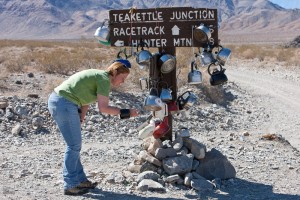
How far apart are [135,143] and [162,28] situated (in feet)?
9.88

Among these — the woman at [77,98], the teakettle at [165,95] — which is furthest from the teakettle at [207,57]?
the woman at [77,98]

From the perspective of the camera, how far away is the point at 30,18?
14712cm

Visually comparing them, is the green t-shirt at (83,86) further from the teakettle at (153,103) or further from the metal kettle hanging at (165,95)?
the metal kettle hanging at (165,95)

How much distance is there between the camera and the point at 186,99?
21.9 ft

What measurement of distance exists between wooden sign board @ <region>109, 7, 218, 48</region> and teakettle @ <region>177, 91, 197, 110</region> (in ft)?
1.93

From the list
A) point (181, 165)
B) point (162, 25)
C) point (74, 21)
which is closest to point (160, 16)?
point (162, 25)

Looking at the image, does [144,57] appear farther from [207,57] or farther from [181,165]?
[181,165]

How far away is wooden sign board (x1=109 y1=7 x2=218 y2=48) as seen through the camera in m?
6.57

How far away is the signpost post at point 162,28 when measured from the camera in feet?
21.5

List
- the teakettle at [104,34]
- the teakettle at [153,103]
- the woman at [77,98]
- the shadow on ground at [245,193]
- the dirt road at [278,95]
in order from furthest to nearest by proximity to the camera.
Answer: the dirt road at [278,95], the teakettle at [104,34], the teakettle at [153,103], the shadow on ground at [245,193], the woman at [77,98]

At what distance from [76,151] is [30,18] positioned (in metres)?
146

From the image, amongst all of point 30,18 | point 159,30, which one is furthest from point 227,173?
point 30,18

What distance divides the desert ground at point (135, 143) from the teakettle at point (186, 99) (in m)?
0.75

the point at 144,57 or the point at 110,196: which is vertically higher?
the point at 144,57
